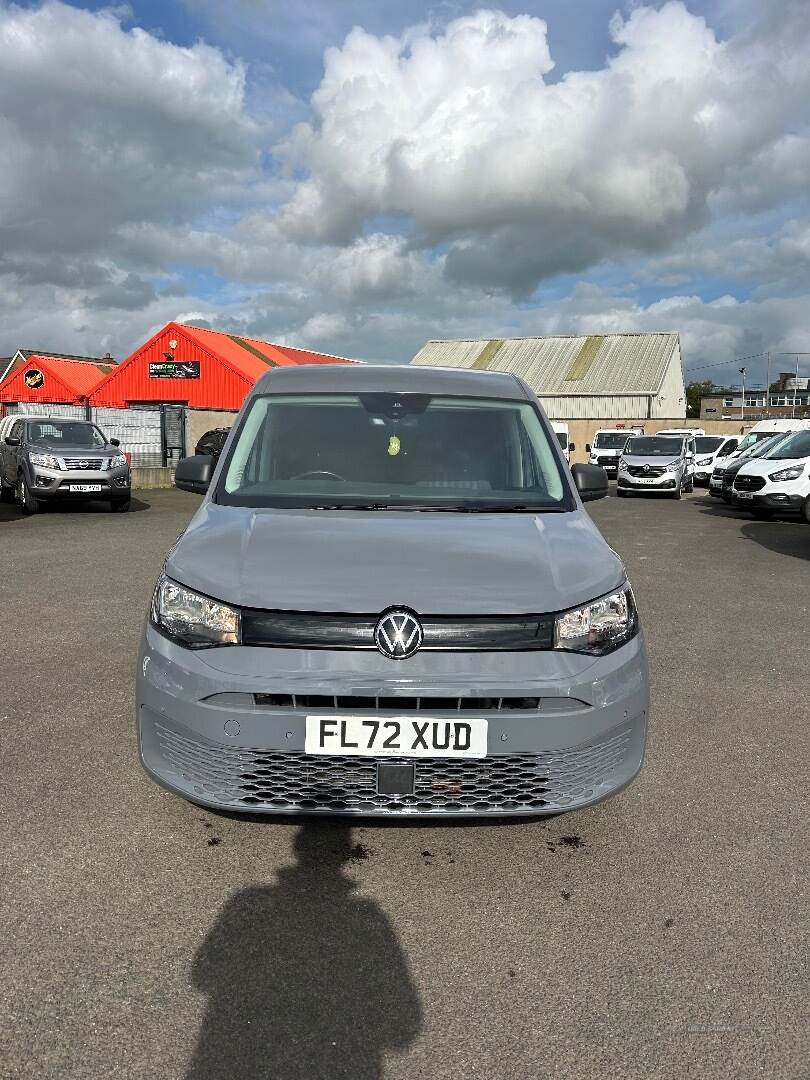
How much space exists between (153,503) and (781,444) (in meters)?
13.1

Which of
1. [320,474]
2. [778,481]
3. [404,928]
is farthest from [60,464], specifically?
[404,928]

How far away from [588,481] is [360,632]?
6.40 ft

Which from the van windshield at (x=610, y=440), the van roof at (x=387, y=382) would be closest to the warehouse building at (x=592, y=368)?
the van windshield at (x=610, y=440)

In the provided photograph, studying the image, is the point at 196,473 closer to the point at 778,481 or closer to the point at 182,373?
the point at 778,481

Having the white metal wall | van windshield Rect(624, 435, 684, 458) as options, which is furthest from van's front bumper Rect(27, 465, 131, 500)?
the white metal wall

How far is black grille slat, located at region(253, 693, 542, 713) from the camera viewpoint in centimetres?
282

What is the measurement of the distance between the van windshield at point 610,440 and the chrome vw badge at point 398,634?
34.4m

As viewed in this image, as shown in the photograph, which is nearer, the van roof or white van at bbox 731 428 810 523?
the van roof

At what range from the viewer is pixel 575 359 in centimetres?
6303

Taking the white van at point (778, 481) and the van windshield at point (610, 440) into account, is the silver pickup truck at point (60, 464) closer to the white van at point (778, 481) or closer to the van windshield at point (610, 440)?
the white van at point (778, 481)

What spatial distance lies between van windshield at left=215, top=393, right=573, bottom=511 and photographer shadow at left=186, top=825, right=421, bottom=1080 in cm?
159

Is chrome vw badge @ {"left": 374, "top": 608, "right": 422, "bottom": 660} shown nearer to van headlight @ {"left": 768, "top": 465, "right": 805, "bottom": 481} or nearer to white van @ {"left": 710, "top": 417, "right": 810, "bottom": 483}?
van headlight @ {"left": 768, "top": 465, "right": 805, "bottom": 481}

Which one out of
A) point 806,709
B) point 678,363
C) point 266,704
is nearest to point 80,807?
point 266,704

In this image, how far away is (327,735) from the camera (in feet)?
9.25
